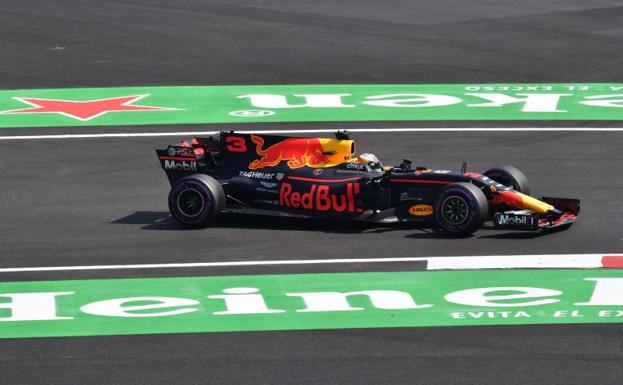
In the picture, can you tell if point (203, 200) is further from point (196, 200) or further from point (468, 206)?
point (468, 206)

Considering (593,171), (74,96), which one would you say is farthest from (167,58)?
(593,171)

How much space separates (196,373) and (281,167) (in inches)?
269

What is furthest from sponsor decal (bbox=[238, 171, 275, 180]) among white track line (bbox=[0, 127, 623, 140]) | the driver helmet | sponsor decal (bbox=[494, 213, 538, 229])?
white track line (bbox=[0, 127, 623, 140])

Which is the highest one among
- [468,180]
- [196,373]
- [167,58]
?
[167,58]

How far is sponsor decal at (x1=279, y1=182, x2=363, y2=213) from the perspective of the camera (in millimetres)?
19172

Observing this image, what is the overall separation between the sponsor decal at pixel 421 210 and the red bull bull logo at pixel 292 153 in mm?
1460

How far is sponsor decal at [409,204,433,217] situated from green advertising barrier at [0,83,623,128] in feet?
28.7

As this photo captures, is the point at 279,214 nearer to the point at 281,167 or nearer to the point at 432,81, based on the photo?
the point at 281,167

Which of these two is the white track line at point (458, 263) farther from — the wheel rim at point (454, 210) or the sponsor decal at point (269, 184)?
the sponsor decal at point (269, 184)

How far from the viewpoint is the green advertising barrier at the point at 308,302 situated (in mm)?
14836

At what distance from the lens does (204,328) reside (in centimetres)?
1471

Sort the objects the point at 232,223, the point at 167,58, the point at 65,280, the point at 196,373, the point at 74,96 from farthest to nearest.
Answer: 1. the point at 167,58
2. the point at 74,96
3. the point at 232,223
4. the point at 65,280
5. the point at 196,373

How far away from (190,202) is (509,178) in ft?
14.4

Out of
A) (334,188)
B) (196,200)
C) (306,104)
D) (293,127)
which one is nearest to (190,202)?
(196,200)
